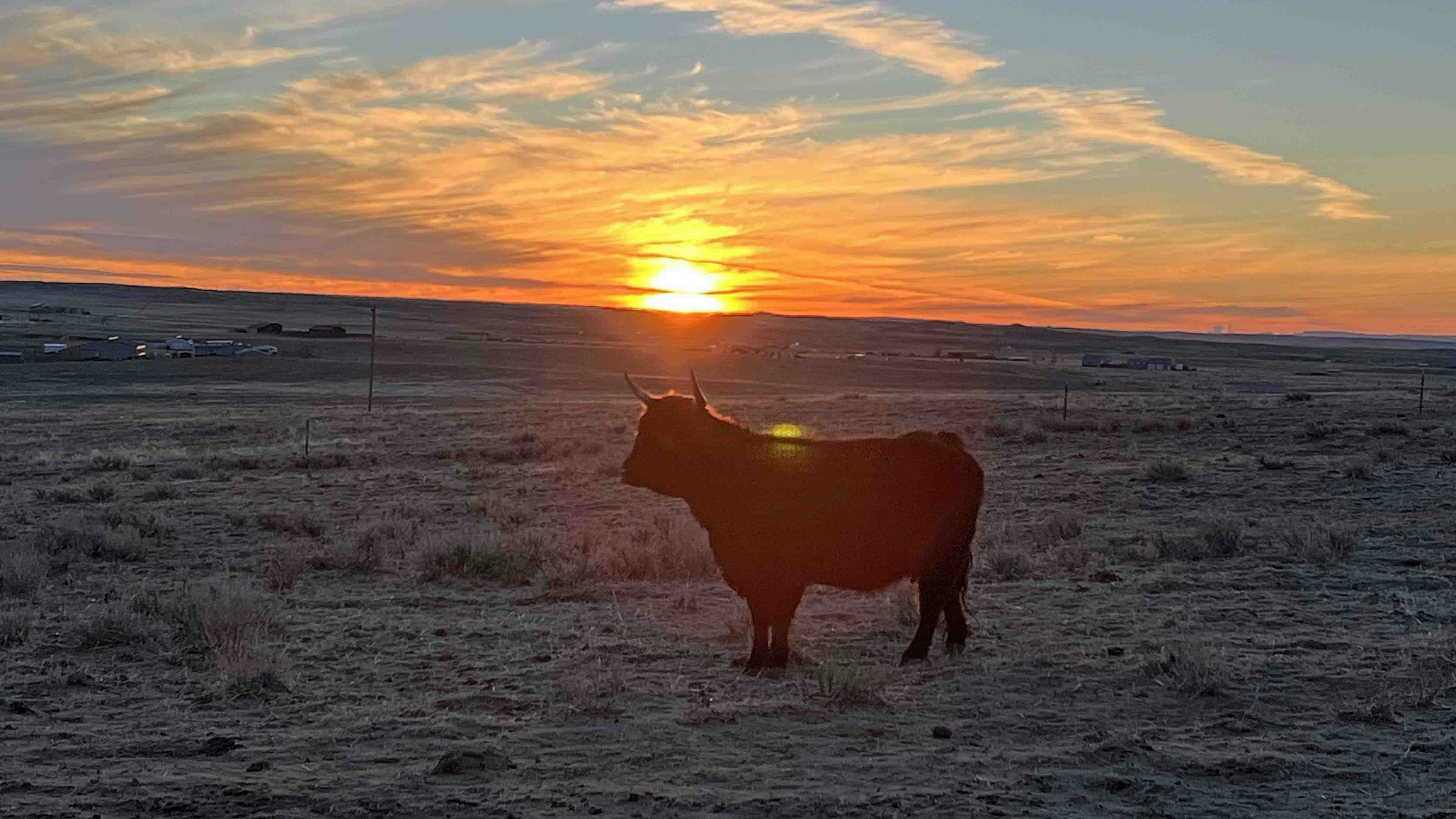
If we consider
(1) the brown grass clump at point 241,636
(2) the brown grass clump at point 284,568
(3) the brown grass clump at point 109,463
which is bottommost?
(3) the brown grass clump at point 109,463

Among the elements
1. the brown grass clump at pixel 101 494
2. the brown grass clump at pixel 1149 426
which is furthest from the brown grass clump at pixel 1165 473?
the brown grass clump at pixel 101 494

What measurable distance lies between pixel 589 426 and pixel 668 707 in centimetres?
3111

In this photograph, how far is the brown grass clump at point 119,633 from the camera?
891 cm

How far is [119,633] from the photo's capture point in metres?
8.91

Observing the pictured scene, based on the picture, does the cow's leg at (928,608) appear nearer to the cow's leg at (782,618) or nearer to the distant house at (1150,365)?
the cow's leg at (782,618)

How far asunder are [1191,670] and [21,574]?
9693 millimetres

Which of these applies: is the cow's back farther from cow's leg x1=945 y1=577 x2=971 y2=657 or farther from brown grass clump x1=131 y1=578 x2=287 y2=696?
brown grass clump x1=131 y1=578 x2=287 y2=696

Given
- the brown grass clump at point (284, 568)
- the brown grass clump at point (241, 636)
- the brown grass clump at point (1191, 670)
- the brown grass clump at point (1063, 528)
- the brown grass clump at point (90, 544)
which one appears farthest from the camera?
the brown grass clump at point (1063, 528)

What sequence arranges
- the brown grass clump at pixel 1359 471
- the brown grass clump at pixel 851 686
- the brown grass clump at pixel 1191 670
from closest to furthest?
the brown grass clump at pixel 851 686 < the brown grass clump at pixel 1191 670 < the brown grass clump at pixel 1359 471

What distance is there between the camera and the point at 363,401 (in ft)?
178

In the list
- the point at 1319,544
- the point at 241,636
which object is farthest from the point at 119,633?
the point at 1319,544

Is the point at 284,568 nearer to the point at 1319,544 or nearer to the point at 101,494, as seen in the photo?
the point at 101,494

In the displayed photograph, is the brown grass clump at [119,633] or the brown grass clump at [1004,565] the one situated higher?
A: the brown grass clump at [1004,565]

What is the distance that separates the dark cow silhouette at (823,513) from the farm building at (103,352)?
75.4 m
